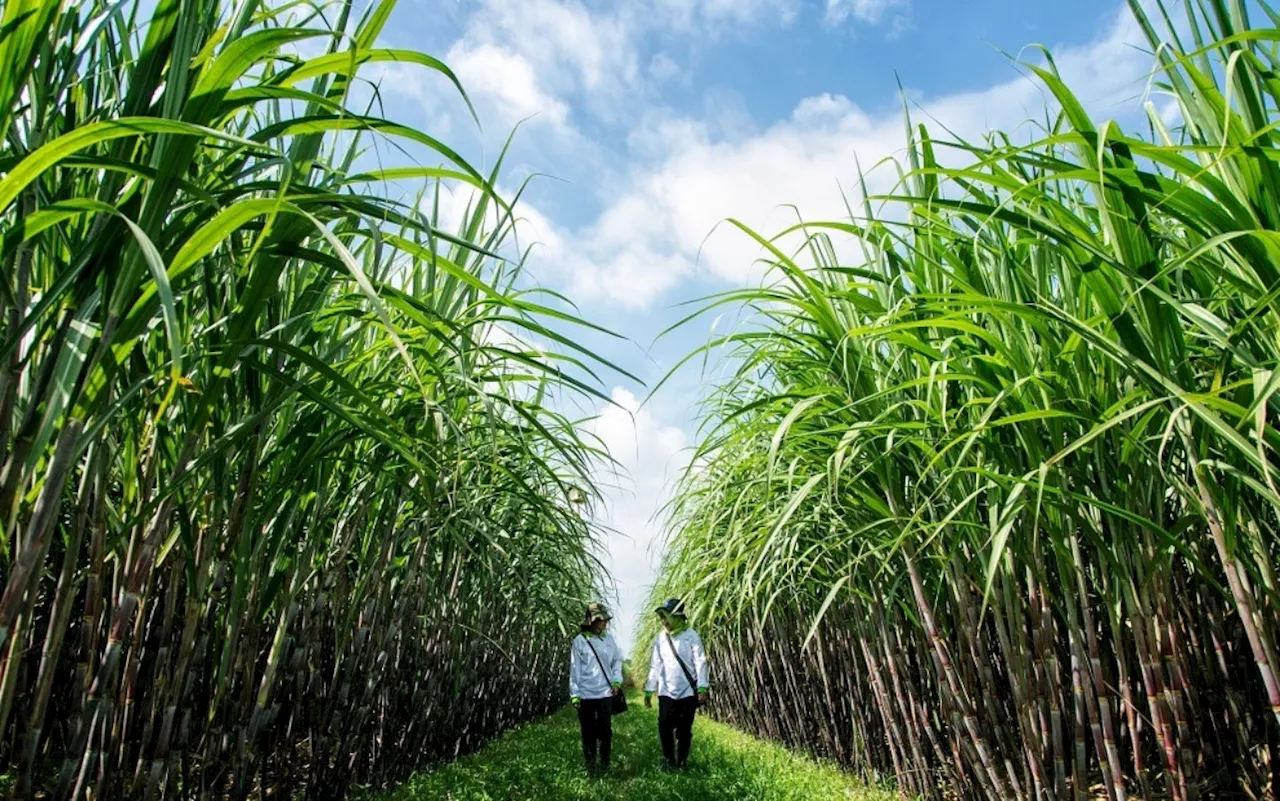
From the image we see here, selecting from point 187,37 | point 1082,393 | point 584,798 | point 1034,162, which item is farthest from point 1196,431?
point 584,798

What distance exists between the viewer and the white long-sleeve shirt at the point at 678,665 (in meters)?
5.94

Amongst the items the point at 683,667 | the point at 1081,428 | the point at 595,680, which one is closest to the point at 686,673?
the point at 683,667

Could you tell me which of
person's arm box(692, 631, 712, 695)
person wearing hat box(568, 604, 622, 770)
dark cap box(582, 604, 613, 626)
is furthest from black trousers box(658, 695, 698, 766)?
dark cap box(582, 604, 613, 626)

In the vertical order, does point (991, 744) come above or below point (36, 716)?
below

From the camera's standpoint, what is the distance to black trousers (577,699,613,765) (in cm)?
623

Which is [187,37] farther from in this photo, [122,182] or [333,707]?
[333,707]

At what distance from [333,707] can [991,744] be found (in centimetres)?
227

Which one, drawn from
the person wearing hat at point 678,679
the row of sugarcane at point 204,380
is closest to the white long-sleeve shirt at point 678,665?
the person wearing hat at point 678,679

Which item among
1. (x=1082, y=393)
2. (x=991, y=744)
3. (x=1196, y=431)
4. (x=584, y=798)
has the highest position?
(x=1082, y=393)

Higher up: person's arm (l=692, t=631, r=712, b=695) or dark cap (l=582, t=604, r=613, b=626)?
dark cap (l=582, t=604, r=613, b=626)

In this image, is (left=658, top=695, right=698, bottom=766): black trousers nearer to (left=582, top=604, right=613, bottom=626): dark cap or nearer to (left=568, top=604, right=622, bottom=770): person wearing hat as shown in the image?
(left=568, top=604, right=622, bottom=770): person wearing hat

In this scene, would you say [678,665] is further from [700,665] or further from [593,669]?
[593,669]

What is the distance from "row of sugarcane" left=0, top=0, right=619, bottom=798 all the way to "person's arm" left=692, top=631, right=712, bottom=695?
112 inches

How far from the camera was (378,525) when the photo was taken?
289 centimetres
